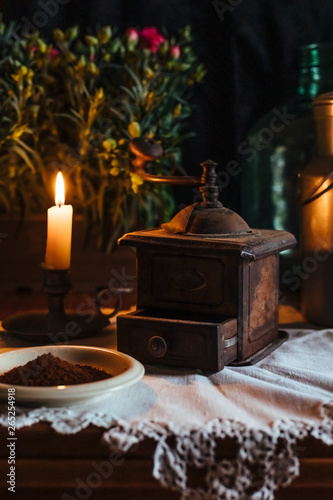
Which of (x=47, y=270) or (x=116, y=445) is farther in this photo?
(x=47, y=270)

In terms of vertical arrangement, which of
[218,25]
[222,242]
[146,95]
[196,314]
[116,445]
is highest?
[218,25]

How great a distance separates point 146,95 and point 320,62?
0.40 m

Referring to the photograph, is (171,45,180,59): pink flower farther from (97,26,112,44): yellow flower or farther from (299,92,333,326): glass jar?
(299,92,333,326): glass jar

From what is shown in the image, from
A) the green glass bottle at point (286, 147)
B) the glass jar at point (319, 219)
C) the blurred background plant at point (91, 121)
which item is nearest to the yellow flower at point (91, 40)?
the blurred background plant at point (91, 121)

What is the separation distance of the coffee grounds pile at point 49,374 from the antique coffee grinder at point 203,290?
0.42 feet

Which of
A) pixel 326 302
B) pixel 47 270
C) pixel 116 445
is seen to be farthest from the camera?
pixel 326 302

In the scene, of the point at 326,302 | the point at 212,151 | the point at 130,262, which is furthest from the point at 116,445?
the point at 212,151

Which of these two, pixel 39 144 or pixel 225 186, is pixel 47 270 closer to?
pixel 39 144

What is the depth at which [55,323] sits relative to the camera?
1.21 metres

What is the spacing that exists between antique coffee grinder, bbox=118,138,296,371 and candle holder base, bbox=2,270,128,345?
0.16 meters

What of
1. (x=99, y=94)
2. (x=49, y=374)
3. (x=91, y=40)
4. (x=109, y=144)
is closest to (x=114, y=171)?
(x=109, y=144)

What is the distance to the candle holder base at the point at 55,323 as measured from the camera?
3.85ft

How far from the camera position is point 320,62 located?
60.6 inches

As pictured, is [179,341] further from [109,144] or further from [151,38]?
[151,38]
